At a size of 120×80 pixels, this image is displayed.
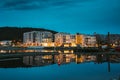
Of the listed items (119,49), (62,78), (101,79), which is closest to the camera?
(101,79)

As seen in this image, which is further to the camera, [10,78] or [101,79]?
[10,78]

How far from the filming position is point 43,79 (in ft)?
74.1

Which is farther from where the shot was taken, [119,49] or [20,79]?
[119,49]

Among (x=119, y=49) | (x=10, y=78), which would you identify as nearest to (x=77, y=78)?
(x=10, y=78)

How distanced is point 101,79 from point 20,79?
253 inches

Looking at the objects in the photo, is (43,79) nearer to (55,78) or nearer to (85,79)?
(55,78)

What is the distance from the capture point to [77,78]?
23219 millimetres

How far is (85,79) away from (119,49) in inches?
2442

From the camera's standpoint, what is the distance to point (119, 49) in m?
82.6

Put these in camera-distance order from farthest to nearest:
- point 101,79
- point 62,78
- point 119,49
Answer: point 119,49, point 62,78, point 101,79

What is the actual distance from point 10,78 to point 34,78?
2034 millimetres

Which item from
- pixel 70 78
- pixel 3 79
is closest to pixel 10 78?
pixel 3 79

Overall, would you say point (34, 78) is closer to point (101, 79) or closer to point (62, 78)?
point (62, 78)

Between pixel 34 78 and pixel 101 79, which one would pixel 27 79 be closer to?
pixel 34 78
